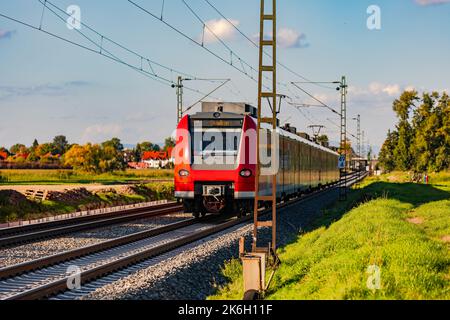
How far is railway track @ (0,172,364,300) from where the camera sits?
32.4ft

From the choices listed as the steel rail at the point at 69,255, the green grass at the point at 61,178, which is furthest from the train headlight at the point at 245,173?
the green grass at the point at 61,178

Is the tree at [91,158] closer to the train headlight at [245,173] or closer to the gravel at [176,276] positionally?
the train headlight at [245,173]

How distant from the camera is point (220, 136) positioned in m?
20.2

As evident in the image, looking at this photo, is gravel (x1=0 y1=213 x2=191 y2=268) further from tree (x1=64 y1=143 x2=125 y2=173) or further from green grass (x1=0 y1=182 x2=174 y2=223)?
tree (x1=64 y1=143 x2=125 y2=173)

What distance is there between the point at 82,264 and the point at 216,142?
8504 millimetres

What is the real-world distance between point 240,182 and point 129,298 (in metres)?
11.1

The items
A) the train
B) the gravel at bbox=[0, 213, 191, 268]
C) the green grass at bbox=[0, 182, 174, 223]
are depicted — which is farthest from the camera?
the green grass at bbox=[0, 182, 174, 223]

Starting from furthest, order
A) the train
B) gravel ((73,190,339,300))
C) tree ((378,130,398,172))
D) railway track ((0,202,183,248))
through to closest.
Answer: tree ((378,130,398,172)), the train, railway track ((0,202,183,248)), gravel ((73,190,339,300))

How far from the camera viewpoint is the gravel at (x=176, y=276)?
9609mm

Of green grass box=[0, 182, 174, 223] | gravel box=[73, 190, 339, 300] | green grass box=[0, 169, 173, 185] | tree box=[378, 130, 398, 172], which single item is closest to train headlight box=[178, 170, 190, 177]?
gravel box=[73, 190, 339, 300]

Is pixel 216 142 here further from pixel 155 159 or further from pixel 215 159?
pixel 155 159

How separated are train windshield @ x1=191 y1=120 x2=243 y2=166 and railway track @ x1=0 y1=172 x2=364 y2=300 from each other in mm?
2885


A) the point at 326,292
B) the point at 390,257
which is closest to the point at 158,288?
the point at 326,292

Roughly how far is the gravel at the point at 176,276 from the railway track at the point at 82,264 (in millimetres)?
220
